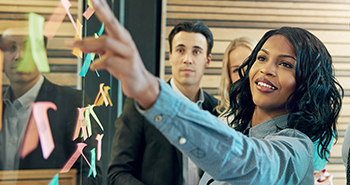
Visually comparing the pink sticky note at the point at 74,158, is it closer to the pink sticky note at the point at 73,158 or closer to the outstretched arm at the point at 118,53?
the pink sticky note at the point at 73,158

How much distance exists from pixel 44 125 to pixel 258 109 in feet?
2.70

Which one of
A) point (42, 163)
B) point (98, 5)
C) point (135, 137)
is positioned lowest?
point (135, 137)

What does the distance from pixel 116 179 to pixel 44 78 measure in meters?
1.22

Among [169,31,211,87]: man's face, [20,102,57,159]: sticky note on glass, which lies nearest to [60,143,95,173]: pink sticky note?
[20,102,57,159]: sticky note on glass

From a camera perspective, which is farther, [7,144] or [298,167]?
[298,167]

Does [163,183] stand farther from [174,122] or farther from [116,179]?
[174,122]

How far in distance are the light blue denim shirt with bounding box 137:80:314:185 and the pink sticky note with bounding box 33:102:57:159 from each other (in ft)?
0.53

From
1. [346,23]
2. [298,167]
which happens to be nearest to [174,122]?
[298,167]

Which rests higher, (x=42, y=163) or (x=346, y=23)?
(x=346, y=23)

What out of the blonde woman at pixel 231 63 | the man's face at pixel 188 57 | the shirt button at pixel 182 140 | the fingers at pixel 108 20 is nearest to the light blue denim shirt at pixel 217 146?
the shirt button at pixel 182 140

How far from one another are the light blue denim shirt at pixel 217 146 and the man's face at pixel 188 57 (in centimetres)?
122

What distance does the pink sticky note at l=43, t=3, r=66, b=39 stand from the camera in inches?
17.7

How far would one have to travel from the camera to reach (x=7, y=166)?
0.34 meters

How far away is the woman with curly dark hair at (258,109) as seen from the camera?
1.49 feet
